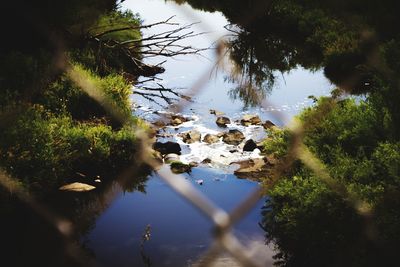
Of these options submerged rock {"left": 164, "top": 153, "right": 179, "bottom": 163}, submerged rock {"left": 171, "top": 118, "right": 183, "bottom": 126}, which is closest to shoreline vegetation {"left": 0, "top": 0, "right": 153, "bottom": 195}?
submerged rock {"left": 164, "top": 153, "right": 179, "bottom": 163}

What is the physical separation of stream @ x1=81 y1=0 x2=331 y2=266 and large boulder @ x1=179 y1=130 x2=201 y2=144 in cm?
10

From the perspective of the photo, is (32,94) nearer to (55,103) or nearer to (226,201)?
(55,103)

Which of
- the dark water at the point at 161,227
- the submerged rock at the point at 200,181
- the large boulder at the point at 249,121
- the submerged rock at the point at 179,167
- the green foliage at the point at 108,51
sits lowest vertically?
the dark water at the point at 161,227

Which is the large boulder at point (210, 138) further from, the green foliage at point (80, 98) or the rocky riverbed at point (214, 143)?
the green foliage at point (80, 98)

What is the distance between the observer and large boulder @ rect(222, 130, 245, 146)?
22.2 feet

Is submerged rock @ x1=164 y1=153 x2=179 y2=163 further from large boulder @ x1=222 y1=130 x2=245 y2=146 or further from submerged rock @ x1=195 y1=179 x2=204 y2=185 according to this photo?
large boulder @ x1=222 y1=130 x2=245 y2=146

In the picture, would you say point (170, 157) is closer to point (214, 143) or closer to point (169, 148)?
point (169, 148)

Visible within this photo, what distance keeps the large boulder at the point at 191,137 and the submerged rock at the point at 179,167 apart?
89 centimetres

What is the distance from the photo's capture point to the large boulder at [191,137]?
6756mm

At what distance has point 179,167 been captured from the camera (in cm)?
586

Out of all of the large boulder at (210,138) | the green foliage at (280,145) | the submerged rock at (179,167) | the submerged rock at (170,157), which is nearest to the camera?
the green foliage at (280,145)

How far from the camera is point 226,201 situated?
16.6 feet

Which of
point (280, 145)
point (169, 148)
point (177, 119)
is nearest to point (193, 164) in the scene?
point (169, 148)

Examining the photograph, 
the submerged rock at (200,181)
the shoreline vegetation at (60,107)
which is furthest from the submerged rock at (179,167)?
the shoreline vegetation at (60,107)
